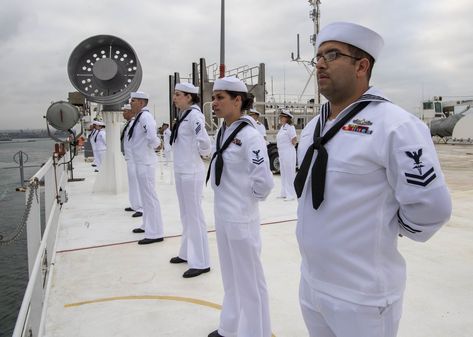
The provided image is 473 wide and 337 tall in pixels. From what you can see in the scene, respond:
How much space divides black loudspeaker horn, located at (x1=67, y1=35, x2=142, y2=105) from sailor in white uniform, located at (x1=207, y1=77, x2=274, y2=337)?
498 centimetres

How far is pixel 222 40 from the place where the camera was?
12.2m

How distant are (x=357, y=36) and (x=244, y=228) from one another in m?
1.54

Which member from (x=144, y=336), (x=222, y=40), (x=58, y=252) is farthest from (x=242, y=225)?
(x=222, y=40)

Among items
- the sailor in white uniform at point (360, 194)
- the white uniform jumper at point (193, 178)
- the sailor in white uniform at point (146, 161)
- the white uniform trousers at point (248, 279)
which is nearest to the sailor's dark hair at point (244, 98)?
A: the white uniform trousers at point (248, 279)

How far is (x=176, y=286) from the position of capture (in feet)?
12.3

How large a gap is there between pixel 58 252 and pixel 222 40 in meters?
9.05

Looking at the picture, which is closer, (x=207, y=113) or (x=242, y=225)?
(x=242, y=225)

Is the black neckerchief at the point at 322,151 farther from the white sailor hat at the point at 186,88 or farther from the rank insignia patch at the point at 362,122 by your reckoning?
the white sailor hat at the point at 186,88

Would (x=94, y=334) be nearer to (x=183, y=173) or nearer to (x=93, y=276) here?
(x=93, y=276)

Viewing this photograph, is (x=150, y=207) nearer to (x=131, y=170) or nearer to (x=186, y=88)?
(x=131, y=170)

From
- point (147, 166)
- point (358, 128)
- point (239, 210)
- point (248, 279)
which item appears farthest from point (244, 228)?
point (147, 166)

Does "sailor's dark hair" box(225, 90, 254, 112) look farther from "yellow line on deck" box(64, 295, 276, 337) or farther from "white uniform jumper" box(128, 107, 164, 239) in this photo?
"white uniform jumper" box(128, 107, 164, 239)

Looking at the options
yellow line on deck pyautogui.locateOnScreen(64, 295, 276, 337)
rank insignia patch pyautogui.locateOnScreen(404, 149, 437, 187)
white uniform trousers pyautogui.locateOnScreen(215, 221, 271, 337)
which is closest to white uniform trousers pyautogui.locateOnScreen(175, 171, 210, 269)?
yellow line on deck pyautogui.locateOnScreen(64, 295, 276, 337)

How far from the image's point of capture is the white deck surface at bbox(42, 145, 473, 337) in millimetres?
3027
